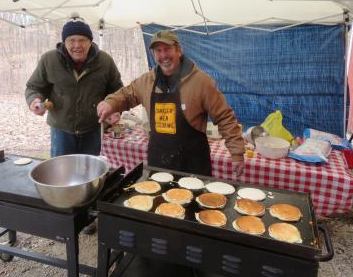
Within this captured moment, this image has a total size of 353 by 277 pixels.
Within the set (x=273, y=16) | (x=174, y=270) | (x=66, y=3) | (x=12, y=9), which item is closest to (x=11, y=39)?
(x=12, y=9)

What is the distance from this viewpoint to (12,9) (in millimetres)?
3738

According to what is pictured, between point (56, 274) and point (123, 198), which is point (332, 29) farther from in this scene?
point (56, 274)

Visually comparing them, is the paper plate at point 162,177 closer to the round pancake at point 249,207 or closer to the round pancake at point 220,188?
the round pancake at point 220,188

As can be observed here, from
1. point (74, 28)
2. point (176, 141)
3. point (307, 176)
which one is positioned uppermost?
point (74, 28)

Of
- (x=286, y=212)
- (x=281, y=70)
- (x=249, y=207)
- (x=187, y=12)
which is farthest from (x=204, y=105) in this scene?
(x=281, y=70)

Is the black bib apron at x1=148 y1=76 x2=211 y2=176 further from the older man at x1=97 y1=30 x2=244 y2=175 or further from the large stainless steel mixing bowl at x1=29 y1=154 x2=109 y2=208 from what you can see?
the large stainless steel mixing bowl at x1=29 y1=154 x2=109 y2=208

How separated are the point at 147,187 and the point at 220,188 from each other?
1.47 ft

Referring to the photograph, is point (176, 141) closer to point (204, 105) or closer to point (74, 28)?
point (204, 105)

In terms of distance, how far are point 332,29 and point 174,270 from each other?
3.73m

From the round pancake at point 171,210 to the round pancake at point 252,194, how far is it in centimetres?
41

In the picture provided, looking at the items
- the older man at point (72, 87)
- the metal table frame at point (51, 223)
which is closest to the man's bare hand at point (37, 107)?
the older man at point (72, 87)

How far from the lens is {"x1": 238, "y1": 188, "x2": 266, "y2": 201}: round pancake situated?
180cm

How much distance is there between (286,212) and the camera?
1610 millimetres

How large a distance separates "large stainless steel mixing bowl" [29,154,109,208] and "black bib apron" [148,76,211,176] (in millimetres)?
654
